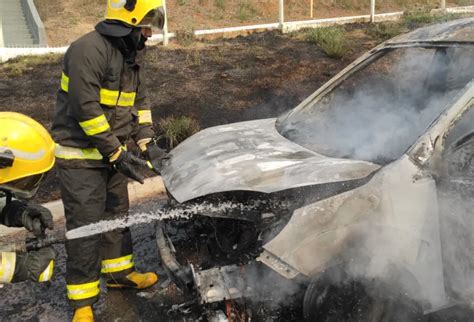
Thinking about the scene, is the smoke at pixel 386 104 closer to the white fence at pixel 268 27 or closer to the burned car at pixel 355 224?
the burned car at pixel 355 224

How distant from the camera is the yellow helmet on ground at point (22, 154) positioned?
242cm

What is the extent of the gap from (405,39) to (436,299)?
189cm

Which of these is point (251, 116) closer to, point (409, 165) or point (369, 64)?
point (369, 64)

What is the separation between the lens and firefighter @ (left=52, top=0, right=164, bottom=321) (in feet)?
9.99

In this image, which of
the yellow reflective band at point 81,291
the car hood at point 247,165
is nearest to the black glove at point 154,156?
the car hood at point 247,165

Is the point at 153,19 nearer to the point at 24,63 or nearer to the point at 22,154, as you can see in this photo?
the point at 22,154

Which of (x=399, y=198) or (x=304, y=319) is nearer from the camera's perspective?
(x=399, y=198)

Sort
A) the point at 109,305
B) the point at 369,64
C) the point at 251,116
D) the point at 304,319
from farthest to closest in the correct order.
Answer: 1. the point at 251,116
2. the point at 369,64
3. the point at 109,305
4. the point at 304,319

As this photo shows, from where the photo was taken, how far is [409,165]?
2.48m

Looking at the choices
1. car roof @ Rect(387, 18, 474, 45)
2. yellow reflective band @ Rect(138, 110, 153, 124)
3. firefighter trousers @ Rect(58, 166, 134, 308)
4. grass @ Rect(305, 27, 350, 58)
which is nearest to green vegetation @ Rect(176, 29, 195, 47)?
grass @ Rect(305, 27, 350, 58)

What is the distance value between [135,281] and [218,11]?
16858 millimetres

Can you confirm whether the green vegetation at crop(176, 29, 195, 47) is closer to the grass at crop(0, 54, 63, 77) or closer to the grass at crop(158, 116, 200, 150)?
the grass at crop(0, 54, 63, 77)

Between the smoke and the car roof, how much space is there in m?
0.13

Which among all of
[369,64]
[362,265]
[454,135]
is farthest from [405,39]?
[362,265]
